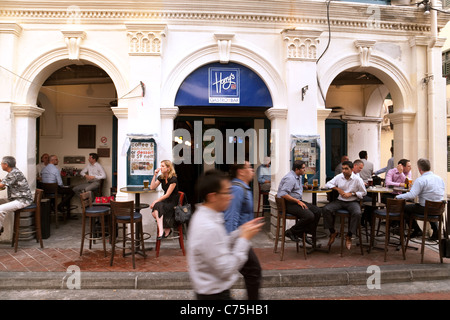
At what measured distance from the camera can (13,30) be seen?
6.36 meters

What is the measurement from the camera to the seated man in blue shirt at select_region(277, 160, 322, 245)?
527 cm

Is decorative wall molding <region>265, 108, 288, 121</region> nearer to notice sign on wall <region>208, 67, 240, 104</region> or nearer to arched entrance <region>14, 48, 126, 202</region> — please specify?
notice sign on wall <region>208, 67, 240, 104</region>

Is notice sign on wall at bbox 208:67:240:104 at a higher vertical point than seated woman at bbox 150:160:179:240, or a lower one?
higher

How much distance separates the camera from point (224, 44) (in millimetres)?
6637

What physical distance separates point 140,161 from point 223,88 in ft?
7.73

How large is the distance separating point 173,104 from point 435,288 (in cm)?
554

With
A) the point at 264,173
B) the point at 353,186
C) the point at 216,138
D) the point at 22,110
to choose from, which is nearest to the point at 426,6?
the point at 353,186

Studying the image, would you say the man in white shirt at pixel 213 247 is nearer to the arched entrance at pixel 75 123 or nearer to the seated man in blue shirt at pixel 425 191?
the seated man in blue shirt at pixel 425 191

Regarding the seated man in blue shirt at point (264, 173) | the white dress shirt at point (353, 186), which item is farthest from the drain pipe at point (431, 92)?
the seated man in blue shirt at point (264, 173)

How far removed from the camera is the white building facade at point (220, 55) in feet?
21.0

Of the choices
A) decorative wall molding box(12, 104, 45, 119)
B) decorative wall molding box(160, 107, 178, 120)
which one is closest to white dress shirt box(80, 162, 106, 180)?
decorative wall molding box(12, 104, 45, 119)

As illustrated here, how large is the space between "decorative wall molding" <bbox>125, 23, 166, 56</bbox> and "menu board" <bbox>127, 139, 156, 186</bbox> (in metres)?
1.82

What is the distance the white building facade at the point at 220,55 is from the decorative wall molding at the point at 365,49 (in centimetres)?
2
